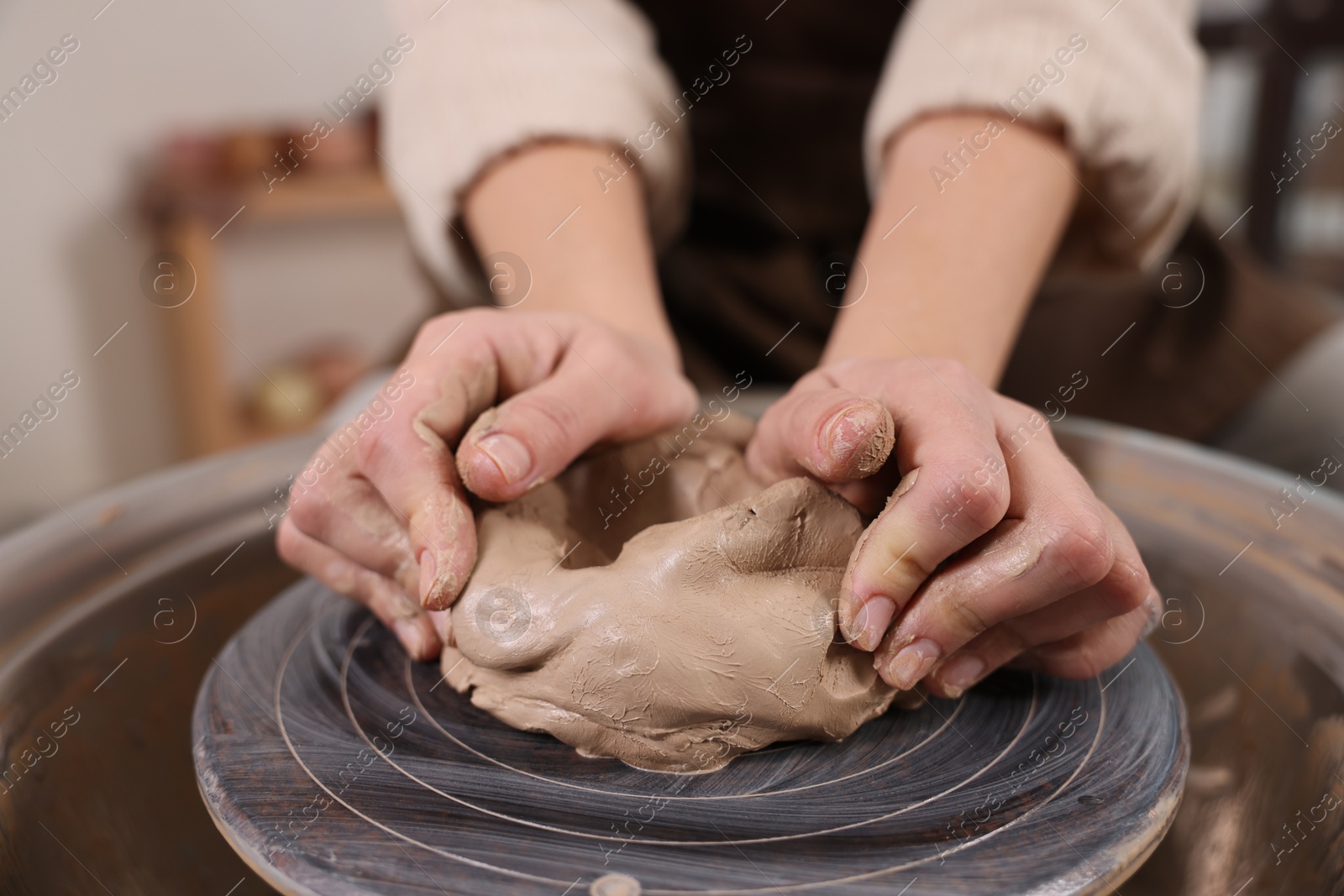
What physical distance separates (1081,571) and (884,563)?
Answer: 0.11m

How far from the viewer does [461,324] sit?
0.65 meters

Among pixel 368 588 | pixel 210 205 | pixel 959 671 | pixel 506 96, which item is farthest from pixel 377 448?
pixel 210 205

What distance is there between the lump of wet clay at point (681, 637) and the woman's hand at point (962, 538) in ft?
0.10

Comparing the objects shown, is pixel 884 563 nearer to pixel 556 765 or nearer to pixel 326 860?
pixel 556 765

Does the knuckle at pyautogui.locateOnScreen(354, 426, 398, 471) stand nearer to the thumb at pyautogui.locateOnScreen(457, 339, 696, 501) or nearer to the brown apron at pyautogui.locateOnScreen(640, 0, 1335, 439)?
the thumb at pyautogui.locateOnScreen(457, 339, 696, 501)

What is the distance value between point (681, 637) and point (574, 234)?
0.49 meters

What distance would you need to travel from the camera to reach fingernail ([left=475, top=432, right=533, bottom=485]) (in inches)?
22.2

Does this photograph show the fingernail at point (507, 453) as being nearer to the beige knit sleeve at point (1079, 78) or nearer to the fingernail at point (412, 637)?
the fingernail at point (412, 637)

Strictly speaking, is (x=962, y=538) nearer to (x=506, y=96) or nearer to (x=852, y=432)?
(x=852, y=432)

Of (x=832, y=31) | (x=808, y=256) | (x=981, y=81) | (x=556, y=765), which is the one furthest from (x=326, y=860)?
(x=832, y=31)

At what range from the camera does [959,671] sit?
60cm

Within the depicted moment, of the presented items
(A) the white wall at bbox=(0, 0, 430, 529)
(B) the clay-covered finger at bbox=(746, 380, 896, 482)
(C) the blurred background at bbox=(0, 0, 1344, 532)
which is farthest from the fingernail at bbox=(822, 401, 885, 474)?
(A) the white wall at bbox=(0, 0, 430, 529)

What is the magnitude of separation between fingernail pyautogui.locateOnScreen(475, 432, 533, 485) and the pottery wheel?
0.57 feet

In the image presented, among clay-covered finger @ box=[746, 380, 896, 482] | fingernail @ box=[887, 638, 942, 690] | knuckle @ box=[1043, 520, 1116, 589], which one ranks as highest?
clay-covered finger @ box=[746, 380, 896, 482]
